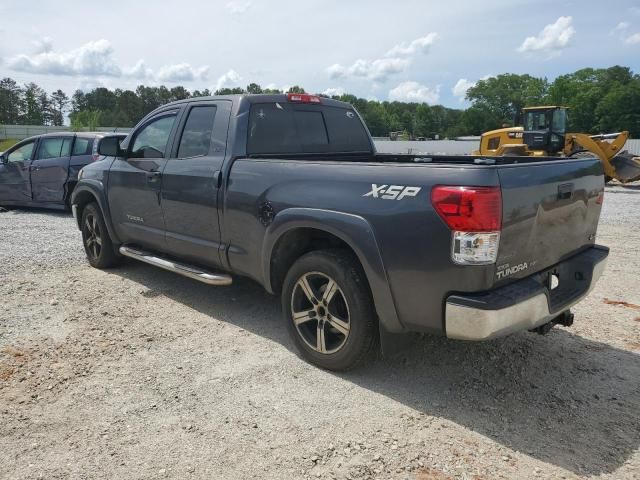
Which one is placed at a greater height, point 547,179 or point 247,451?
point 547,179

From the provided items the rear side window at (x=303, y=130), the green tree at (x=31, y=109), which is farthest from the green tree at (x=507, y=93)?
the rear side window at (x=303, y=130)

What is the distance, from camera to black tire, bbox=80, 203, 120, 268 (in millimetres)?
Result: 6371

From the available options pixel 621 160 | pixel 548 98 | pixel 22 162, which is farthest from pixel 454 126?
pixel 22 162

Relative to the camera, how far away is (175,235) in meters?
5.09

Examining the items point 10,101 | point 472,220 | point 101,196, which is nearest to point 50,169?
point 101,196

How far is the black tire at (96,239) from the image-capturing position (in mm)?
6371

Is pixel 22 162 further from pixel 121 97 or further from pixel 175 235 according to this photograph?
pixel 121 97

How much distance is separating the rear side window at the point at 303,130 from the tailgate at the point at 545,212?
230 cm

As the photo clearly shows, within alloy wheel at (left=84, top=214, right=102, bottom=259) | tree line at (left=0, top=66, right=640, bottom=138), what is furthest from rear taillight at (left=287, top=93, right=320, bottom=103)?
tree line at (left=0, top=66, right=640, bottom=138)

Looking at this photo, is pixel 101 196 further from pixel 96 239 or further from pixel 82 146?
pixel 82 146

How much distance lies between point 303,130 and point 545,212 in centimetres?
249

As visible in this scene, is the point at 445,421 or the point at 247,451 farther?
the point at 445,421

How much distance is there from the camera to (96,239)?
259 inches

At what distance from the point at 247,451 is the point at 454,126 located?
4623 inches
